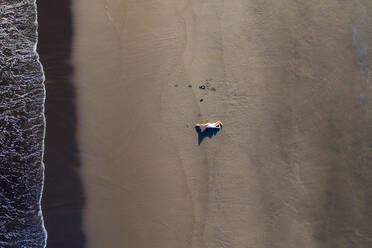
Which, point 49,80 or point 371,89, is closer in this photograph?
point 371,89

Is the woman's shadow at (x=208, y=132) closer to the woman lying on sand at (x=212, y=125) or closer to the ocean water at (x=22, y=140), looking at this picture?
the woman lying on sand at (x=212, y=125)

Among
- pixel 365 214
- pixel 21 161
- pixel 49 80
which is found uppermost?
pixel 49 80

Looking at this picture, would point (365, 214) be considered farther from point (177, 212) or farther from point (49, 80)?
point (49, 80)

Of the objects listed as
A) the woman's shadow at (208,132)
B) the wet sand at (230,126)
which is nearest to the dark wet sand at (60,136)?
the wet sand at (230,126)

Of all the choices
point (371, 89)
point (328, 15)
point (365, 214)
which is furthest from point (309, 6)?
point (365, 214)

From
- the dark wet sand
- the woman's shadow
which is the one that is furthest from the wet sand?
the dark wet sand
